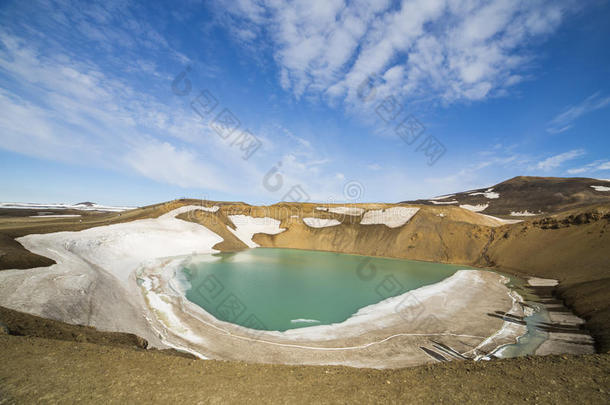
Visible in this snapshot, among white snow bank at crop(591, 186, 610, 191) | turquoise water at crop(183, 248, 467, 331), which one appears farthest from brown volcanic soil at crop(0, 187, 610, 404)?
white snow bank at crop(591, 186, 610, 191)

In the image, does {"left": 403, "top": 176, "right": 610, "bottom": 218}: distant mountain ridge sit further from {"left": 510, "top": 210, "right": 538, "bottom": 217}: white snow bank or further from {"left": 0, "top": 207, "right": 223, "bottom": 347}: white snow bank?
{"left": 0, "top": 207, "right": 223, "bottom": 347}: white snow bank

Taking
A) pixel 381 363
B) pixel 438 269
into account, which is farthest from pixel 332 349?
pixel 438 269

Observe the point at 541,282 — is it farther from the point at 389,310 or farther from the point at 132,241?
the point at 132,241

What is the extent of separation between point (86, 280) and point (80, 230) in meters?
19.2

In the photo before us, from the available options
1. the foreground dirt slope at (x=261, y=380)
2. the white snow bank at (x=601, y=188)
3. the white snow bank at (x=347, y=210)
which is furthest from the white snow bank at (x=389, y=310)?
the white snow bank at (x=601, y=188)

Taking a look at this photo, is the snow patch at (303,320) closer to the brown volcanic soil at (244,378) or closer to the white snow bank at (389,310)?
the white snow bank at (389,310)

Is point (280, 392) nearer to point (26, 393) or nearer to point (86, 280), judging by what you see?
point (26, 393)

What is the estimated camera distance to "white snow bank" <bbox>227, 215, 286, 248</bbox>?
1806 inches

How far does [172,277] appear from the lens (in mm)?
20812

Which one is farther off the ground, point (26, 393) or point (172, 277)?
point (26, 393)

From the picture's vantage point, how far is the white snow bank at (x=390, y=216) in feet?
135

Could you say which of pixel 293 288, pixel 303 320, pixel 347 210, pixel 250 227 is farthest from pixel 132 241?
pixel 347 210

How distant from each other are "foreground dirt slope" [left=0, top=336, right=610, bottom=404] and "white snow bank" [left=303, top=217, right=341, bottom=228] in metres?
41.1

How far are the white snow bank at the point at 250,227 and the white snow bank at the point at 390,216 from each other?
16.3 m
